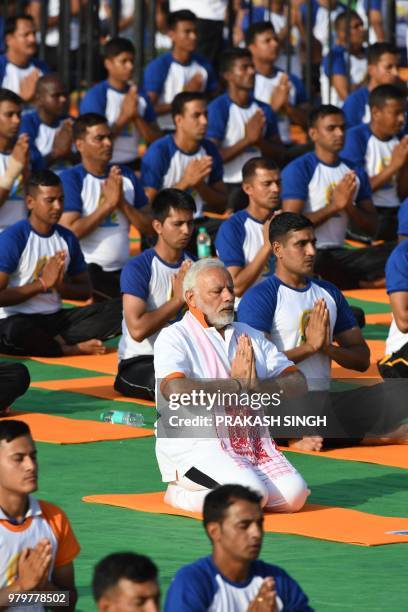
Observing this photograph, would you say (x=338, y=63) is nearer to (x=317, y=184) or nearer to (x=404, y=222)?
(x=317, y=184)

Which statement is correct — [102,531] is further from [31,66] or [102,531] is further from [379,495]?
[31,66]

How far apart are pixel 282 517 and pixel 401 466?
4.18ft

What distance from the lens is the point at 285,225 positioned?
9102 mm

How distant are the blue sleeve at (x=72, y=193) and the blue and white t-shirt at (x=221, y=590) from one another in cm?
742

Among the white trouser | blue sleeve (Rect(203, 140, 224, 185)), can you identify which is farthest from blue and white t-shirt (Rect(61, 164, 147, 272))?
the white trouser

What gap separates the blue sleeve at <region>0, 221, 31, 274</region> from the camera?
36.4 ft

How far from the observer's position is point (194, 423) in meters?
7.67

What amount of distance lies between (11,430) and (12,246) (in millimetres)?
5541

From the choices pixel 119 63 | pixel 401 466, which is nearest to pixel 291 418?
pixel 401 466

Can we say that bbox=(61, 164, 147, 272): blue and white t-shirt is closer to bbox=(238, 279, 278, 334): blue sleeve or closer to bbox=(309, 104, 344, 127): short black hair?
bbox=(309, 104, 344, 127): short black hair

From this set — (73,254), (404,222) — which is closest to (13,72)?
(73,254)

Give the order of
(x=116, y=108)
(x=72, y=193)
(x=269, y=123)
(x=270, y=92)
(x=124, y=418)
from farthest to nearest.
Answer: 1. (x=270, y=92)
2. (x=116, y=108)
3. (x=269, y=123)
4. (x=72, y=193)
5. (x=124, y=418)

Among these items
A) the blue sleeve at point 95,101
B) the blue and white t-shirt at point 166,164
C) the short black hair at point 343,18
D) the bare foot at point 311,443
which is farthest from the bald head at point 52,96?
the bare foot at point 311,443

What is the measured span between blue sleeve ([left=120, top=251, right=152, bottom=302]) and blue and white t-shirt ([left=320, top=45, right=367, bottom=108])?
758cm
